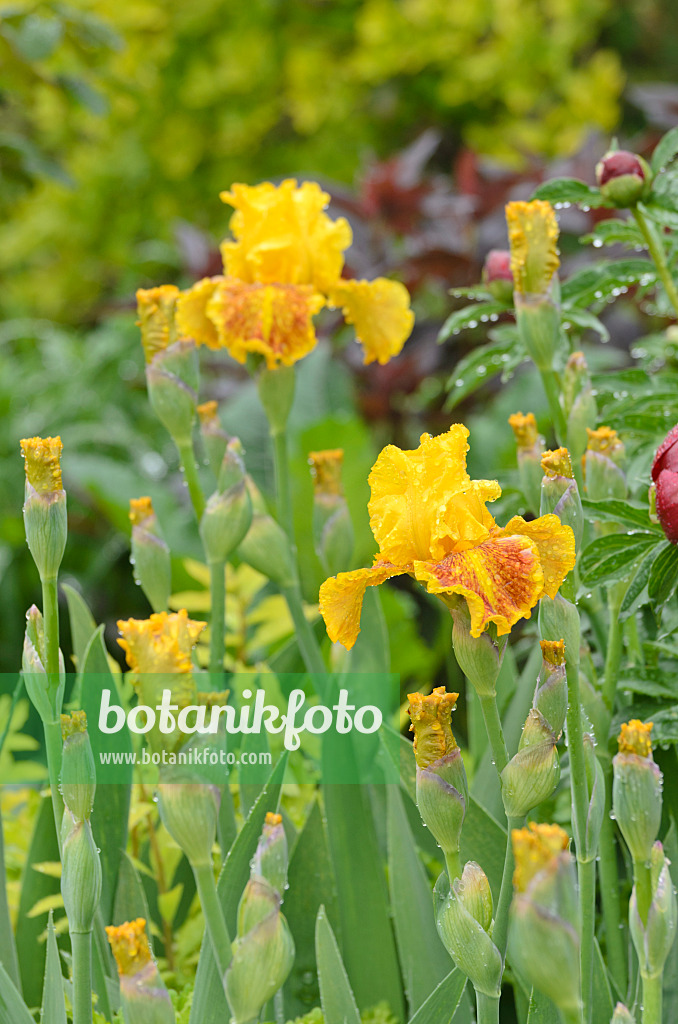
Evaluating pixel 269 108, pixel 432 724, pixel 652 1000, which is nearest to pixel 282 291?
pixel 432 724

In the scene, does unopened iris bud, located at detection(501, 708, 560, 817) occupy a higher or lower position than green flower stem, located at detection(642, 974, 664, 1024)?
higher

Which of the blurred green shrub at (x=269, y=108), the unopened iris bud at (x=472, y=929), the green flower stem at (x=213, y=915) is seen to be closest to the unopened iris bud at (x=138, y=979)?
the green flower stem at (x=213, y=915)

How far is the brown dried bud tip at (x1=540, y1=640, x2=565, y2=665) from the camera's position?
A: 477 millimetres

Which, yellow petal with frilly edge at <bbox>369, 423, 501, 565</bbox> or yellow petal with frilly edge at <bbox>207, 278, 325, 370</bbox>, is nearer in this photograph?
yellow petal with frilly edge at <bbox>369, 423, 501, 565</bbox>

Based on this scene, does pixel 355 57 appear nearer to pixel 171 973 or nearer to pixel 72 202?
pixel 72 202

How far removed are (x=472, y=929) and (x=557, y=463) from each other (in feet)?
0.78

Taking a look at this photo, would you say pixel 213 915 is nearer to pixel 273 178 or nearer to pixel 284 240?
pixel 284 240

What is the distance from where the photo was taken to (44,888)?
2.61ft

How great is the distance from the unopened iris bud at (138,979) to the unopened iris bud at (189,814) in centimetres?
5

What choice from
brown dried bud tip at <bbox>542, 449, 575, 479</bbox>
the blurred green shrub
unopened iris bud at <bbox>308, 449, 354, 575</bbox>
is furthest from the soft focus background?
brown dried bud tip at <bbox>542, 449, 575, 479</bbox>

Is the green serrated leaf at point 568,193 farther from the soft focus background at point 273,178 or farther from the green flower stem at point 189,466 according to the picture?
the soft focus background at point 273,178

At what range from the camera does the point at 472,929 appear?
0.47 m

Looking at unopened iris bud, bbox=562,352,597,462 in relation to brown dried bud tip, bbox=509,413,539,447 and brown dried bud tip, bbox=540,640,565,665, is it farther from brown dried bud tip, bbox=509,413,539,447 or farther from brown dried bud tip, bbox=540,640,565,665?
brown dried bud tip, bbox=540,640,565,665

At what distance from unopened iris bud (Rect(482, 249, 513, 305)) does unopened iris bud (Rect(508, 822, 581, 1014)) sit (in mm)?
533
